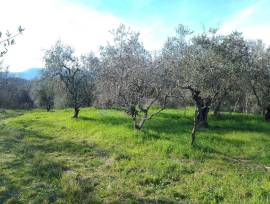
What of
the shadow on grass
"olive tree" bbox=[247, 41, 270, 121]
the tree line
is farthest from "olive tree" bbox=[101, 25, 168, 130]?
"olive tree" bbox=[247, 41, 270, 121]

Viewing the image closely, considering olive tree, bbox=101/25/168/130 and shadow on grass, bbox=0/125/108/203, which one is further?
olive tree, bbox=101/25/168/130

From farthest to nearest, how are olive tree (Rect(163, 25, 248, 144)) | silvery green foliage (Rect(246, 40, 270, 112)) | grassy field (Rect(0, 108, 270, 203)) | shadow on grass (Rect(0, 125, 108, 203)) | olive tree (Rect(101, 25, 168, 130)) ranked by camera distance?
silvery green foliage (Rect(246, 40, 270, 112)) → olive tree (Rect(101, 25, 168, 130)) → olive tree (Rect(163, 25, 248, 144)) → shadow on grass (Rect(0, 125, 108, 203)) → grassy field (Rect(0, 108, 270, 203))

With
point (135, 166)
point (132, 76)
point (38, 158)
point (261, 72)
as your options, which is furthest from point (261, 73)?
point (38, 158)

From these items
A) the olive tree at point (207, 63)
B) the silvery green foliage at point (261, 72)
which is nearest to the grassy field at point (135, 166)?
the olive tree at point (207, 63)

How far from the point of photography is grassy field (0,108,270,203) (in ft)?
41.1

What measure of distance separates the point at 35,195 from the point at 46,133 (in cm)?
1605

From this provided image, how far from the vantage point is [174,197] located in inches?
490

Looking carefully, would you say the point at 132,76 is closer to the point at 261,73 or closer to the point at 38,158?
the point at 38,158

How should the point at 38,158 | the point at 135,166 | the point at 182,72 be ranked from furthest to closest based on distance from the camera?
1. the point at 182,72
2. the point at 38,158
3. the point at 135,166

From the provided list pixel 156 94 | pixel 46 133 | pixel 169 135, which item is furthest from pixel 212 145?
pixel 46 133

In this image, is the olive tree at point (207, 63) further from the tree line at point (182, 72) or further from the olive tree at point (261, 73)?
the olive tree at point (261, 73)

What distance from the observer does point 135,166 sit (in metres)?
16.2

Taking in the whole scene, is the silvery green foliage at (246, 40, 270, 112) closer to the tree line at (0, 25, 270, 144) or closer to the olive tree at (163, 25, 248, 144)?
the tree line at (0, 25, 270, 144)

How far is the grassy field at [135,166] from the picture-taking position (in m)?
12.5
